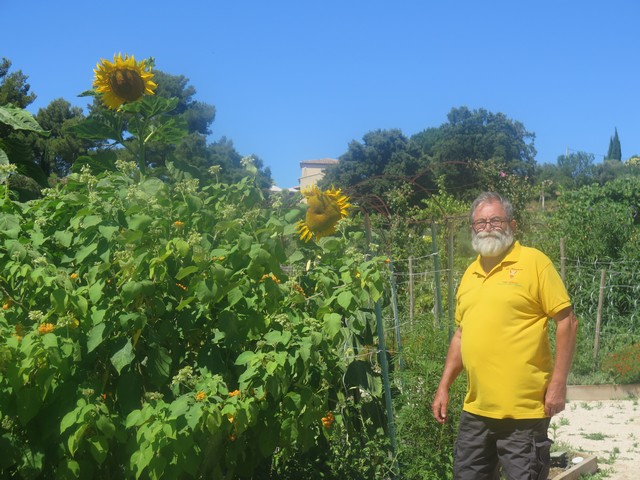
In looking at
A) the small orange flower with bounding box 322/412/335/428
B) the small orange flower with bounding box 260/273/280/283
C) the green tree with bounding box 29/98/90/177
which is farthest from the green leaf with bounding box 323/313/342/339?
the green tree with bounding box 29/98/90/177

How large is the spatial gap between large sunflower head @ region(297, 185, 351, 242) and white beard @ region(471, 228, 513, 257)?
0.66 m

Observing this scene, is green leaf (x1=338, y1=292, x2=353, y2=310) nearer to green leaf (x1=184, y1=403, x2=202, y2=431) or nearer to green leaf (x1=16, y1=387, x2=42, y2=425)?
green leaf (x1=184, y1=403, x2=202, y2=431)

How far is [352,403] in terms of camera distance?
13.3 ft

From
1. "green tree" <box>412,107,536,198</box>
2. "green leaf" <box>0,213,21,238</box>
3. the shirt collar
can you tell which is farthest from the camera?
"green tree" <box>412,107,536,198</box>

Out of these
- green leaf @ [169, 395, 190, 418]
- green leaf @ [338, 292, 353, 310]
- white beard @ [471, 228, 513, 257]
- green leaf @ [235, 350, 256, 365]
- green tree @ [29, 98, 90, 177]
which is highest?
green tree @ [29, 98, 90, 177]

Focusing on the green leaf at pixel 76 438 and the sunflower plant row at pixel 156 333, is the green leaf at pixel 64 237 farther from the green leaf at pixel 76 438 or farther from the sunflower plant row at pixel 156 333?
the green leaf at pixel 76 438

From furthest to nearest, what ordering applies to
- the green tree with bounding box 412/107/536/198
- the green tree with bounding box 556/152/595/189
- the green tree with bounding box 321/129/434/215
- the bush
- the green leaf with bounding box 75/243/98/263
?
the green tree with bounding box 556/152/595/189 < the green tree with bounding box 412/107/536/198 < the green tree with bounding box 321/129/434/215 < the bush < the green leaf with bounding box 75/243/98/263

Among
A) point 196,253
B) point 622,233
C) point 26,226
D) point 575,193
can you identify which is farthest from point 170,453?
point 575,193

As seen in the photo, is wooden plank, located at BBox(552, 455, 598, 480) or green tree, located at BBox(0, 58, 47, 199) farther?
wooden plank, located at BBox(552, 455, 598, 480)

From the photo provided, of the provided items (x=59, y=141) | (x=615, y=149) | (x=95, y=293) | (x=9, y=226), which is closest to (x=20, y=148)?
(x=9, y=226)

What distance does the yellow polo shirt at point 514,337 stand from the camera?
361cm

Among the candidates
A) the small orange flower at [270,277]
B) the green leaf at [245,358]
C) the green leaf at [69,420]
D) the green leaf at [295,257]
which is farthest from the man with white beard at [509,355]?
the green leaf at [69,420]

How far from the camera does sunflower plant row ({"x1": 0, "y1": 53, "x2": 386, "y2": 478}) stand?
9.36 feet

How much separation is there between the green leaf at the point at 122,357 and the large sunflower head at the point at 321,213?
3.60ft
